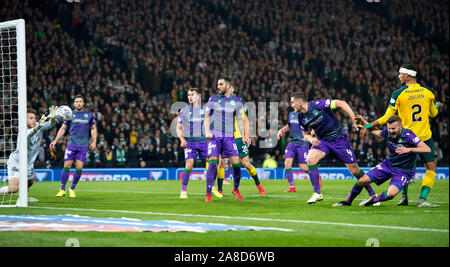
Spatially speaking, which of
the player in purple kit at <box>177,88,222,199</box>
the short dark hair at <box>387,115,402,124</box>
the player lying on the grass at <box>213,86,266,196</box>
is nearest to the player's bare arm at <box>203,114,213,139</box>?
the player lying on the grass at <box>213,86,266,196</box>

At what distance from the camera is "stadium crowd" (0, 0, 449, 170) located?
84.4 ft

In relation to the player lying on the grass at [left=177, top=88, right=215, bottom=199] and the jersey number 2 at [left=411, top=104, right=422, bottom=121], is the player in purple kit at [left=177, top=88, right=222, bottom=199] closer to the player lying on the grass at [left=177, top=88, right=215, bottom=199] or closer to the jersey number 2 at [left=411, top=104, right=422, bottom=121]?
the player lying on the grass at [left=177, top=88, right=215, bottom=199]

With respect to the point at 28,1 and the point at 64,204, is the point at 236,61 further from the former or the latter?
the point at 64,204

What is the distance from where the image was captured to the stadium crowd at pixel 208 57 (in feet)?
84.4

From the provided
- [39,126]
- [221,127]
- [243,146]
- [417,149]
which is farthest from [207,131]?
[417,149]

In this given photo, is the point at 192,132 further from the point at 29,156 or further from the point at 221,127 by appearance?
the point at 29,156

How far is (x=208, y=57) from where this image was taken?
30.8m

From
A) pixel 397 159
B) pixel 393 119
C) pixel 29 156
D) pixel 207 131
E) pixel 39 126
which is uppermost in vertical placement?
pixel 393 119

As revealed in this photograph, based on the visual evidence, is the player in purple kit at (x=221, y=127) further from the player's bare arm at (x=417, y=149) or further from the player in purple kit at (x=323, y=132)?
the player's bare arm at (x=417, y=149)

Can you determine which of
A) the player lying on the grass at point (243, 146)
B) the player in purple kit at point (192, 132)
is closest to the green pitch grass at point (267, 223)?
the player lying on the grass at point (243, 146)

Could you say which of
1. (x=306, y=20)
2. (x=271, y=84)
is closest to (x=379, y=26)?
(x=306, y=20)
